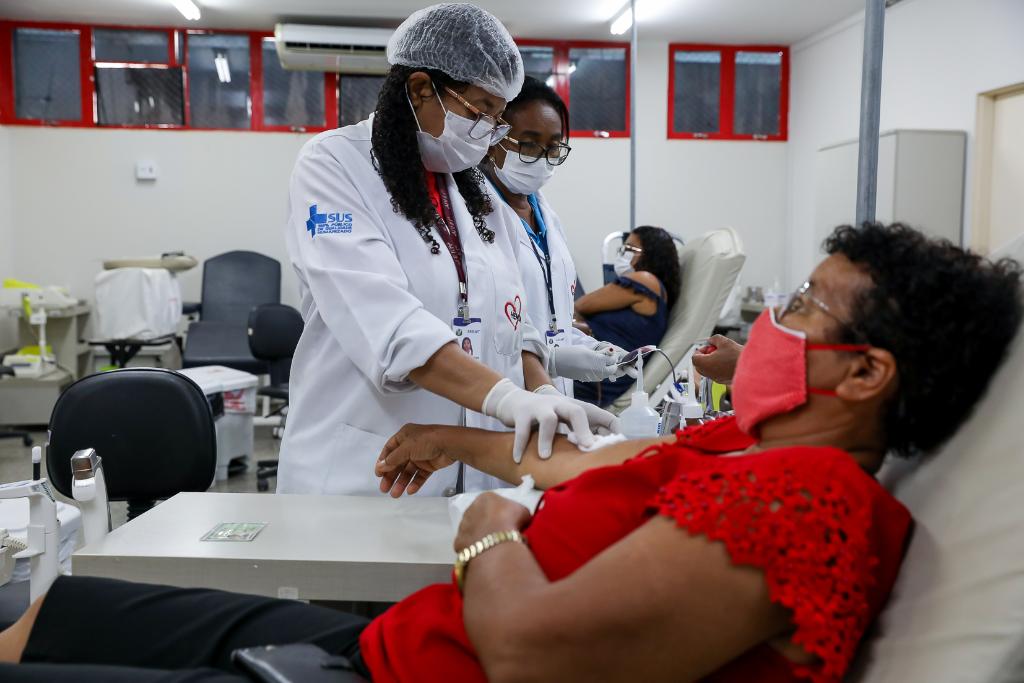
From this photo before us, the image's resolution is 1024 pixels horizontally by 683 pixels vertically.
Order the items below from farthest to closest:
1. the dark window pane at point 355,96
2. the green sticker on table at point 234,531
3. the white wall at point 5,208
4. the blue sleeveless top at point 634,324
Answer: the dark window pane at point 355,96 < the white wall at point 5,208 < the blue sleeveless top at point 634,324 < the green sticker on table at point 234,531

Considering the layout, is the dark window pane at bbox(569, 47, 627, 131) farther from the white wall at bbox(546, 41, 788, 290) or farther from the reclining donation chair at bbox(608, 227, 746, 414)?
the reclining donation chair at bbox(608, 227, 746, 414)

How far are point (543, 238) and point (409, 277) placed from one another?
1.02 metres

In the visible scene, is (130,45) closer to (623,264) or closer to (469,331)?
(623,264)

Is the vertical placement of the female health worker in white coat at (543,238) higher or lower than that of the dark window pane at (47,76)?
lower

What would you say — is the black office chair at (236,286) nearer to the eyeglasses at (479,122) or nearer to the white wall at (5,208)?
the white wall at (5,208)

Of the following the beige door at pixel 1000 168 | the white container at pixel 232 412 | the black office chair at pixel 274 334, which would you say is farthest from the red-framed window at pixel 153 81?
the beige door at pixel 1000 168

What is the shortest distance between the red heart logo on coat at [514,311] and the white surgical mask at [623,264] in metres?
2.09

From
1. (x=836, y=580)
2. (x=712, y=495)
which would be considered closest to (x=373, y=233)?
(x=712, y=495)

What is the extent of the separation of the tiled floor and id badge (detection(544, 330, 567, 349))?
207 centimetres

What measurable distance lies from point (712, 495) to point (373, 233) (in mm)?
859

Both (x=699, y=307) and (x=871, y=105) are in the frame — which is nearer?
(x=871, y=105)

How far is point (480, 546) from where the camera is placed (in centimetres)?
91

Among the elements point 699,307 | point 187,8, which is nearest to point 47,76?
point 187,8

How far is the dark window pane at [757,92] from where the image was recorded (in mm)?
7039
